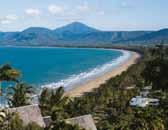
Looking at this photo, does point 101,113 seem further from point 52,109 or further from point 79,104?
point 52,109

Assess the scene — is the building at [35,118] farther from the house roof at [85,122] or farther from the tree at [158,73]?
the tree at [158,73]

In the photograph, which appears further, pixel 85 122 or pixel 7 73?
pixel 85 122

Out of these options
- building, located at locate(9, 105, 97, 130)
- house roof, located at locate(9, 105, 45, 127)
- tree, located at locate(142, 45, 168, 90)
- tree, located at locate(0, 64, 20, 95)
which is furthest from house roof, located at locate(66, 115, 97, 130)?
tree, located at locate(142, 45, 168, 90)

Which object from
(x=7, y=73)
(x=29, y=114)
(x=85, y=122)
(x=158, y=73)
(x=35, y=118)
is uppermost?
(x=7, y=73)

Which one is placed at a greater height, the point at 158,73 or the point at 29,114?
the point at 158,73

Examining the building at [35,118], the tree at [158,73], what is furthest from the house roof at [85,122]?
the tree at [158,73]

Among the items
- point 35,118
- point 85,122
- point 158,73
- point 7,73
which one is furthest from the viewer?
point 158,73

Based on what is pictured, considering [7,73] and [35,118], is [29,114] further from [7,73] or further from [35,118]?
[7,73]

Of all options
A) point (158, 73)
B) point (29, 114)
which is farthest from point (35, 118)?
point (158, 73)

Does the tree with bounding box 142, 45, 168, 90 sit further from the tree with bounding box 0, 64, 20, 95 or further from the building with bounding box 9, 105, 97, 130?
the tree with bounding box 0, 64, 20, 95

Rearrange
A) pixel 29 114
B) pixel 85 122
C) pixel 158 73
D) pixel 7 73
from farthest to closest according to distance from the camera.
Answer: pixel 158 73 → pixel 85 122 → pixel 29 114 → pixel 7 73
